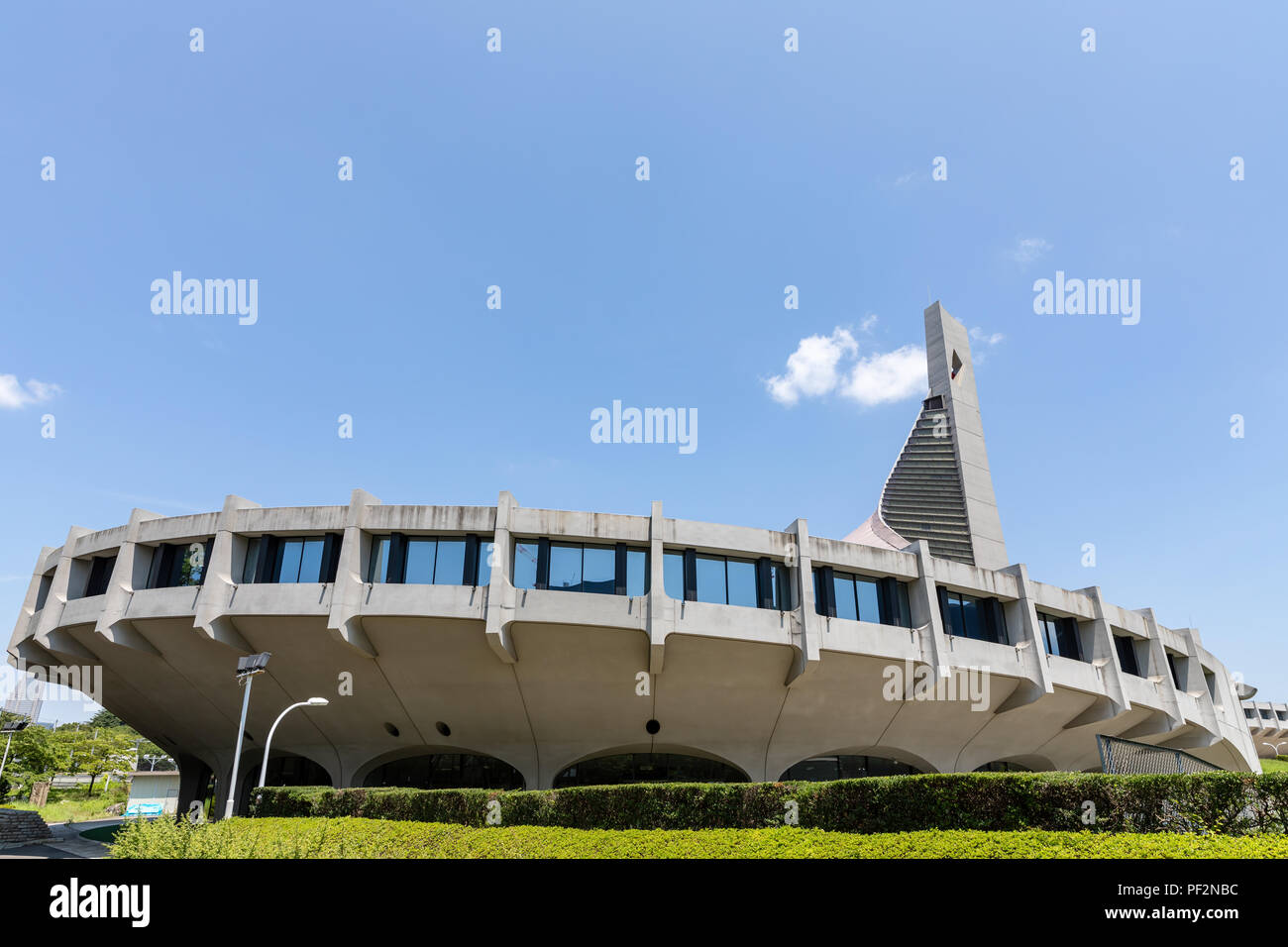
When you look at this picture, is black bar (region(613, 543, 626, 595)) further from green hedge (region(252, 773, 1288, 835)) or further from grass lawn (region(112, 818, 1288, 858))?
grass lawn (region(112, 818, 1288, 858))

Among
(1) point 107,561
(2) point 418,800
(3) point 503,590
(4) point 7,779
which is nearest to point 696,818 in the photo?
(2) point 418,800

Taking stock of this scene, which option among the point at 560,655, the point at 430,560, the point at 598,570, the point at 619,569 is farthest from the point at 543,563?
the point at 430,560

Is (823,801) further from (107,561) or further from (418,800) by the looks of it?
(107,561)

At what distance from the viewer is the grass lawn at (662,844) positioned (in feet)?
31.8

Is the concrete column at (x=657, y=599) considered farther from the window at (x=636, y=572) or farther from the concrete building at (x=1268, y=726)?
the concrete building at (x=1268, y=726)

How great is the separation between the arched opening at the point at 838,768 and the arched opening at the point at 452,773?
31.5 ft

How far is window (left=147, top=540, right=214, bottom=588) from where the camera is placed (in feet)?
80.6

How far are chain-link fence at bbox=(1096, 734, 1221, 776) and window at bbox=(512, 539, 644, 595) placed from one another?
479 inches

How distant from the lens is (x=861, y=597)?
24.7m

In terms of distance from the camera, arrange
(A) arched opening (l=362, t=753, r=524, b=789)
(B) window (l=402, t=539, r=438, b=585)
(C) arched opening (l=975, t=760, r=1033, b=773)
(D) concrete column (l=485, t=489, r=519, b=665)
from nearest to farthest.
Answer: (D) concrete column (l=485, t=489, r=519, b=665) → (B) window (l=402, t=539, r=438, b=585) → (A) arched opening (l=362, t=753, r=524, b=789) → (C) arched opening (l=975, t=760, r=1033, b=773)

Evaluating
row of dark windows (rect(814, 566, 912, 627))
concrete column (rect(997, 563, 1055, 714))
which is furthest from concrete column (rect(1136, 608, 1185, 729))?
row of dark windows (rect(814, 566, 912, 627))

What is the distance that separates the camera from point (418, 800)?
18.3 m
